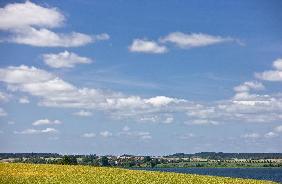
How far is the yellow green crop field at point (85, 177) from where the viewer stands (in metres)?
60.6

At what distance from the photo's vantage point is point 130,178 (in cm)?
6388

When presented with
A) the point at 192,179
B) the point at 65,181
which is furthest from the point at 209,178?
the point at 65,181

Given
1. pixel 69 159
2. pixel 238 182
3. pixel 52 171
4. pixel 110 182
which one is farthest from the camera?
pixel 69 159

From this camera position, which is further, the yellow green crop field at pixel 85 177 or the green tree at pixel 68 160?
the green tree at pixel 68 160

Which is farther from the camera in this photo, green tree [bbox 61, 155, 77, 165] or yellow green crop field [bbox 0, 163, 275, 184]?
green tree [bbox 61, 155, 77, 165]

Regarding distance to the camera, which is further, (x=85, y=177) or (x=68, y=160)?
(x=68, y=160)

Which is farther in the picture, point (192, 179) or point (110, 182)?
point (192, 179)

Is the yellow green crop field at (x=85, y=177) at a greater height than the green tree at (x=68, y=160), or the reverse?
the green tree at (x=68, y=160)

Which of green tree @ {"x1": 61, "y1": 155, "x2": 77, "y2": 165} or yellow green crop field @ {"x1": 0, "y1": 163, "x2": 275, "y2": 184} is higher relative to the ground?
green tree @ {"x1": 61, "y1": 155, "x2": 77, "y2": 165}

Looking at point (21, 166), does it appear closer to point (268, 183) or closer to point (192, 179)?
point (192, 179)

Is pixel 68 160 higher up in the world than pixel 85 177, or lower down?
higher up

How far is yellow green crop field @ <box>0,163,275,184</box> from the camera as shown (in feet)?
199

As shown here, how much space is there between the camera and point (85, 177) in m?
64.2

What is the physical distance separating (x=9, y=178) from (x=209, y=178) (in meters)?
25.3
